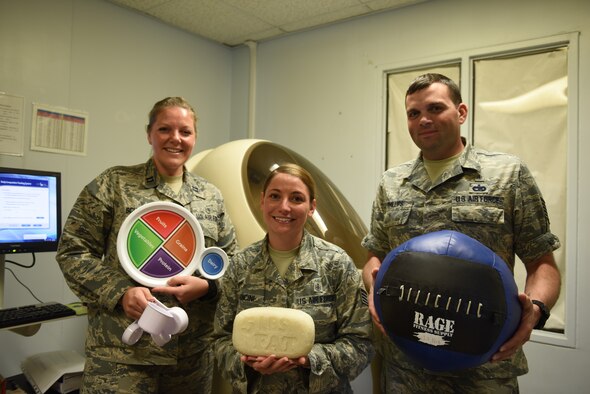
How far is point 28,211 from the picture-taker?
205 centimetres

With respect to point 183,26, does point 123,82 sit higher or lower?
lower

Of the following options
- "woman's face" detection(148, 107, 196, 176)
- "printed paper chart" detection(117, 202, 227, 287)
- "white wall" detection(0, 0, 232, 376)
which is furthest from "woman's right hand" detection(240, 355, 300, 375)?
"white wall" detection(0, 0, 232, 376)

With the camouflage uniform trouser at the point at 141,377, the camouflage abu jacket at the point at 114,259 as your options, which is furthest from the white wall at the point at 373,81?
the camouflage uniform trouser at the point at 141,377

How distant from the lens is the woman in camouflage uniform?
49.1 inches

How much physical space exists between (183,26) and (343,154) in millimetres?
1580

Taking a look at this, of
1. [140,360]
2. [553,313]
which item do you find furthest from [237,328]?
[553,313]

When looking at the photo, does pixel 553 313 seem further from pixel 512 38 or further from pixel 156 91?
pixel 156 91

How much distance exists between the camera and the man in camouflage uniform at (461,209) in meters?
1.31

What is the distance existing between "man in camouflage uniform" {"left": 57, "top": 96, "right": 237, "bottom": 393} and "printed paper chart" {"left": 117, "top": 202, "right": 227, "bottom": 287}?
0.07 m

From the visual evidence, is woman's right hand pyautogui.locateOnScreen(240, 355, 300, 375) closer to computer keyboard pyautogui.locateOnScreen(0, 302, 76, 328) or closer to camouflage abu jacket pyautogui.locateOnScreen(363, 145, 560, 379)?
camouflage abu jacket pyautogui.locateOnScreen(363, 145, 560, 379)

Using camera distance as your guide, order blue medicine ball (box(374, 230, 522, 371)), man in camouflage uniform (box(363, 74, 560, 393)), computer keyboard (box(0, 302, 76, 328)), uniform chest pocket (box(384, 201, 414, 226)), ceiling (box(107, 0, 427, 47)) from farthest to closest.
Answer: ceiling (box(107, 0, 427, 47)), computer keyboard (box(0, 302, 76, 328)), uniform chest pocket (box(384, 201, 414, 226)), man in camouflage uniform (box(363, 74, 560, 393)), blue medicine ball (box(374, 230, 522, 371))

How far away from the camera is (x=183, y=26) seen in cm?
345

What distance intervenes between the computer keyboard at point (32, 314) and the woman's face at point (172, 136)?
2.97ft

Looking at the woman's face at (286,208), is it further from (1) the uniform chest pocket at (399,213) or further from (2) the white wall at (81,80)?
(2) the white wall at (81,80)
